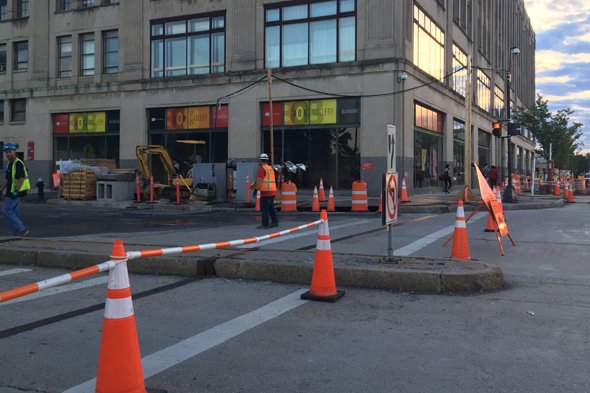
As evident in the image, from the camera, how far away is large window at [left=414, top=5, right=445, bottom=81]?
26.7m

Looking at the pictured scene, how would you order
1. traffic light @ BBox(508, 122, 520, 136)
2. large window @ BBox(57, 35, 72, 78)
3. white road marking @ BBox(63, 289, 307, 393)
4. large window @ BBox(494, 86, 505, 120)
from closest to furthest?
white road marking @ BBox(63, 289, 307, 393) < traffic light @ BBox(508, 122, 520, 136) < large window @ BBox(57, 35, 72, 78) < large window @ BBox(494, 86, 505, 120)

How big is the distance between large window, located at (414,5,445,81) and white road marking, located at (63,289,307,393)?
22.9 m

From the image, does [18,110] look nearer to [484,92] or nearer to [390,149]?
[390,149]

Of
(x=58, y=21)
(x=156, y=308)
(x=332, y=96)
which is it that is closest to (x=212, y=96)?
(x=332, y=96)

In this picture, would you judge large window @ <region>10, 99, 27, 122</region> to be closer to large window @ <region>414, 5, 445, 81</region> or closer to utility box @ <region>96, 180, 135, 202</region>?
utility box @ <region>96, 180, 135, 202</region>

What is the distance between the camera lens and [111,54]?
101 ft

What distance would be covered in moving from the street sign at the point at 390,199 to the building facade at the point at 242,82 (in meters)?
16.5

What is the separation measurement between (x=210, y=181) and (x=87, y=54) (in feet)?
51.0

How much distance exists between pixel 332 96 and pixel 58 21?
18.9 meters

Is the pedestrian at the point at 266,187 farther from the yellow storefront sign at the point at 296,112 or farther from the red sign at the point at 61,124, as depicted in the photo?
the red sign at the point at 61,124

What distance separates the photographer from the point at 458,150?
34.7 meters

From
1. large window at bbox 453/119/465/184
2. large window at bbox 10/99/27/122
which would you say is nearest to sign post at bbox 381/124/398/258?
large window at bbox 453/119/465/184

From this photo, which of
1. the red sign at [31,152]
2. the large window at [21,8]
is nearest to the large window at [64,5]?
the large window at [21,8]

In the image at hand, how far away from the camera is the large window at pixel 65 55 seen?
105 feet
